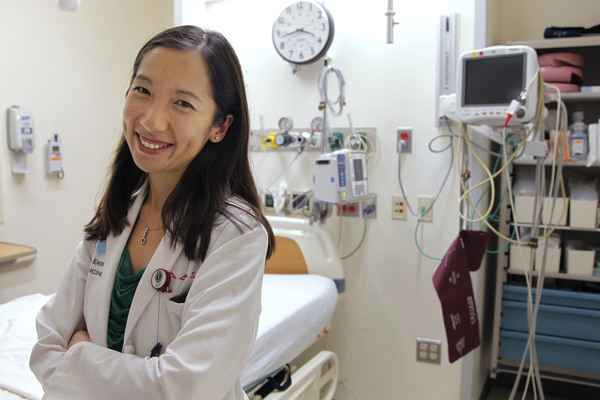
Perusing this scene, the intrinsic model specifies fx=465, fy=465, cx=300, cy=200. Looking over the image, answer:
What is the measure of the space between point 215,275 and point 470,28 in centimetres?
224

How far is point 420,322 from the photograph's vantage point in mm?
2717

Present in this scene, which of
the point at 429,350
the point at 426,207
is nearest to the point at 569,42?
the point at 426,207

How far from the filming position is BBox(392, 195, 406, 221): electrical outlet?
8.90ft

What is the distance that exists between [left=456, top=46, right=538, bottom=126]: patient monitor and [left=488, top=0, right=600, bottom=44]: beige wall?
2.94 feet

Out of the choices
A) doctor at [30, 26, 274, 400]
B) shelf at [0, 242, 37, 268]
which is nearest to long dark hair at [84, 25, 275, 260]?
doctor at [30, 26, 274, 400]

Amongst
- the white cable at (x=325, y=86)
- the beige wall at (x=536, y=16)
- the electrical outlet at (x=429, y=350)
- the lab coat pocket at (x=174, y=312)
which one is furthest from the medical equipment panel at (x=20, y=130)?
the beige wall at (x=536, y=16)

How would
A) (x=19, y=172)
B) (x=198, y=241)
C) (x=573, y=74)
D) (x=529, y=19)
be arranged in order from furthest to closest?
(x=529, y=19) → (x=19, y=172) → (x=573, y=74) → (x=198, y=241)

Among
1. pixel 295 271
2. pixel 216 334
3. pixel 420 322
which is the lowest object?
pixel 420 322

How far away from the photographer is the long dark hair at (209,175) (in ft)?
2.94

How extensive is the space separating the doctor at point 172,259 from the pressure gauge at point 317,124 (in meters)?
1.84

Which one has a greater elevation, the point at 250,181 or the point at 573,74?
the point at 573,74

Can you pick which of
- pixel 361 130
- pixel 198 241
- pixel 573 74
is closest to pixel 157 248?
pixel 198 241

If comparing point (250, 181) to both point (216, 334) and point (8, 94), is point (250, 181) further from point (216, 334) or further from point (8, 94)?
point (8, 94)

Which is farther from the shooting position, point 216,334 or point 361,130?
point 361,130
